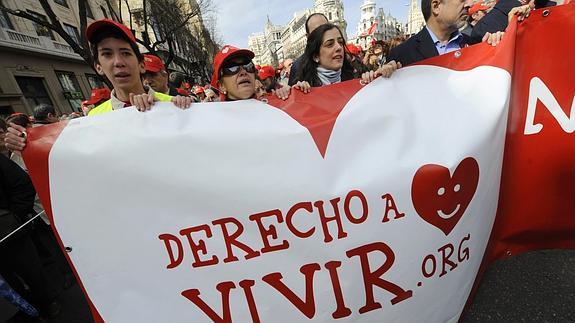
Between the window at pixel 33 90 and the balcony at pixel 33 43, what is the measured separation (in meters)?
1.54

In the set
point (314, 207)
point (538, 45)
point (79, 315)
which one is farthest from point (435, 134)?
point (79, 315)

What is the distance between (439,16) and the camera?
213 centimetres

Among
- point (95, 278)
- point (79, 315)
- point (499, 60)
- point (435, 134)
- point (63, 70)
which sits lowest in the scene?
point (79, 315)

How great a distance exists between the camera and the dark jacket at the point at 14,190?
87.0 inches

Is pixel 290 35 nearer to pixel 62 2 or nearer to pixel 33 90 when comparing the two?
pixel 62 2

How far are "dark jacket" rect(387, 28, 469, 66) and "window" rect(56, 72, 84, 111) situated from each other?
67.9 ft

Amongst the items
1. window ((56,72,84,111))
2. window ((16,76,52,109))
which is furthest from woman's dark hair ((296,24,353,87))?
window ((56,72,84,111))

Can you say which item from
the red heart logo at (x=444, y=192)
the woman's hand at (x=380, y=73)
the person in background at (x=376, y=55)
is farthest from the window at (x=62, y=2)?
the red heart logo at (x=444, y=192)

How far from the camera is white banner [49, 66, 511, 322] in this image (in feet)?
4.30

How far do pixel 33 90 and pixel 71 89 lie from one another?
3199 mm

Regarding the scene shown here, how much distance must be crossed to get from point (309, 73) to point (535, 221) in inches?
67.2

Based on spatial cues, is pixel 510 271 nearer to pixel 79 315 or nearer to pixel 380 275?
pixel 380 275

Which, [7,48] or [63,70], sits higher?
[7,48]

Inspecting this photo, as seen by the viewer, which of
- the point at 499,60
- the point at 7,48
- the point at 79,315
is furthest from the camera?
the point at 7,48
